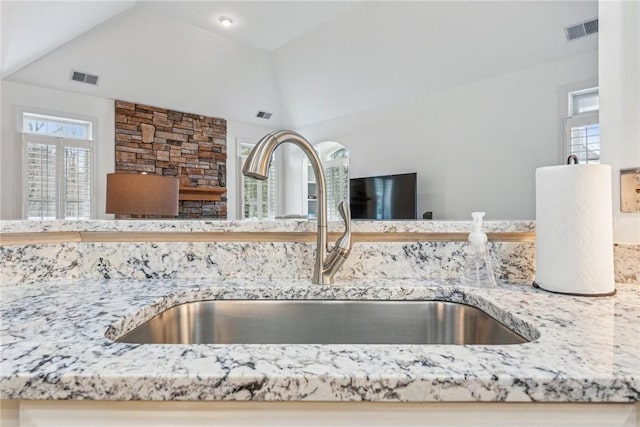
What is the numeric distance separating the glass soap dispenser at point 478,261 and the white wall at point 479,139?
11.2ft

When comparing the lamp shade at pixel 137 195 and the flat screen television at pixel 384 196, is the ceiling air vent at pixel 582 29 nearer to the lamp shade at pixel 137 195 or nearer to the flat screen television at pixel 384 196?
the flat screen television at pixel 384 196

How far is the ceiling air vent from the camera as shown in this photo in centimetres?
318

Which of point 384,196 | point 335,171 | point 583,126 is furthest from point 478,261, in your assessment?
point 335,171

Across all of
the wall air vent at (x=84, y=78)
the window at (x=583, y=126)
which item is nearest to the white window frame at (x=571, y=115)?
the window at (x=583, y=126)

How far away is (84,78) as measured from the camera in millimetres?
4418

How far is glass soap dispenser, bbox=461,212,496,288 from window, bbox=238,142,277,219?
542 centimetres

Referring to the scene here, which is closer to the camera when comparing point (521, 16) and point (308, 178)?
point (521, 16)

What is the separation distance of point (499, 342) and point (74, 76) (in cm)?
534

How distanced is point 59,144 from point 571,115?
19.0ft

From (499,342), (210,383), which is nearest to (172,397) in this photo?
(210,383)

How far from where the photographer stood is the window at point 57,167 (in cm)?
420

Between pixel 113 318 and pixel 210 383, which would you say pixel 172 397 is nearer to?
pixel 210 383

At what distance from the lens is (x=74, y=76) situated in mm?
4344

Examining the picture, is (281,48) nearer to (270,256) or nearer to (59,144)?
(59,144)
